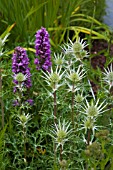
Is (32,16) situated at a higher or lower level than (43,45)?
higher

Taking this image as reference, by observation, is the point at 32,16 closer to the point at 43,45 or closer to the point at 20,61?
the point at 43,45

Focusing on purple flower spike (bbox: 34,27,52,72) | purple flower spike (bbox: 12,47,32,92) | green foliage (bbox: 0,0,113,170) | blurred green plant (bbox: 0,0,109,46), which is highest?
blurred green plant (bbox: 0,0,109,46)

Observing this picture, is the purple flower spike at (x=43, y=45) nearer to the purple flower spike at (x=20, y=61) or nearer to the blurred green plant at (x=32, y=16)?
the purple flower spike at (x=20, y=61)

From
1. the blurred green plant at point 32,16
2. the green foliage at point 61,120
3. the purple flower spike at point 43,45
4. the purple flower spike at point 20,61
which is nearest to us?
the green foliage at point 61,120

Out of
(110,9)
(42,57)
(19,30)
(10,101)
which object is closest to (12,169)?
(10,101)

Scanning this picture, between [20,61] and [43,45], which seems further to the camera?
[43,45]

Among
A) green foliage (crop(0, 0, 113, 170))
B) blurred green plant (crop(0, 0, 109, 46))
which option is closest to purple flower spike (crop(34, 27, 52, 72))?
green foliage (crop(0, 0, 113, 170))

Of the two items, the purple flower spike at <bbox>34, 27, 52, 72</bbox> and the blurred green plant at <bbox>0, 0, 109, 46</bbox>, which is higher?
the blurred green plant at <bbox>0, 0, 109, 46</bbox>

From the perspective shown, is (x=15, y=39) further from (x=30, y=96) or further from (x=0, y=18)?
(x=30, y=96)

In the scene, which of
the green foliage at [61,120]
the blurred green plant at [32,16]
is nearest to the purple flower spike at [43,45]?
the green foliage at [61,120]

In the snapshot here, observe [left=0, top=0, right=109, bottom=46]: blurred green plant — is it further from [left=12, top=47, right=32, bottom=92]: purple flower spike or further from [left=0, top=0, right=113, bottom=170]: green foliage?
[left=12, top=47, right=32, bottom=92]: purple flower spike

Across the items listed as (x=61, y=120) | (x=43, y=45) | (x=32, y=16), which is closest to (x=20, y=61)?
(x=43, y=45)

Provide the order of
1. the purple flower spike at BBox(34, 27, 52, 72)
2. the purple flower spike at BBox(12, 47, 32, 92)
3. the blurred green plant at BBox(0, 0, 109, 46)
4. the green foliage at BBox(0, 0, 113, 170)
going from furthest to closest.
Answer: the blurred green plant at BBox(0, 0, 109, 46) → the purple flower spike at BBox(34, 27, 52, 72) → the purple flower spike at BBox(12, 47, 32, 92) → the green foliage at BBox(0, 0, 113, 170)

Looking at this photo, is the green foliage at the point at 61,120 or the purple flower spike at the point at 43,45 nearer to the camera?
the green foliage at the point at 61,120
